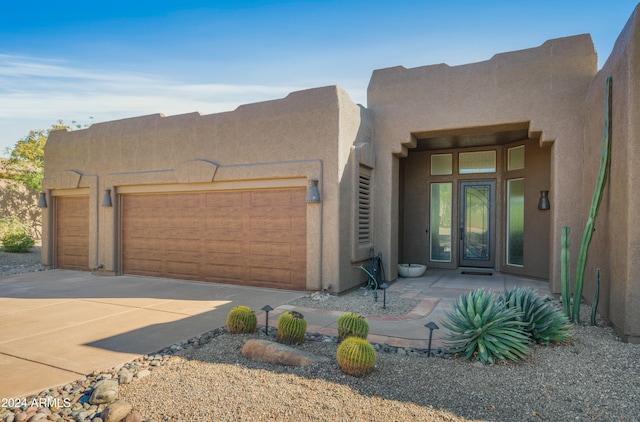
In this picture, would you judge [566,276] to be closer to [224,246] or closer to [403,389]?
[403,389]

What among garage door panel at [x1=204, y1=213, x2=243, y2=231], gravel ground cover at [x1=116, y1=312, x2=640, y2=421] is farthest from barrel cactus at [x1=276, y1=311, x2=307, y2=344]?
garage door panel at [x1=204, y1=213, x2=243, y2=231]

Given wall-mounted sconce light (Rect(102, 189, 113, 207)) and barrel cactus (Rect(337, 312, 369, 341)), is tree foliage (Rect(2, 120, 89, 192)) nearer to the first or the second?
wall-mounted sconce light (Rect(102, 189, 113, 207))

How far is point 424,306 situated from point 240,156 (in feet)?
16.1

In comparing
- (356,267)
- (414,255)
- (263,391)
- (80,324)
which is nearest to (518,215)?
(414,255)

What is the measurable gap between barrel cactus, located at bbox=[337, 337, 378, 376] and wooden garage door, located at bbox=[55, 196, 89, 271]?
9940 mm

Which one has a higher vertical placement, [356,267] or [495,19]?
[495,19]

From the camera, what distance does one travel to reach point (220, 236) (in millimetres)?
9289

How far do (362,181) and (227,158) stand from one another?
3029mm

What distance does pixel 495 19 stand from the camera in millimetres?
8008

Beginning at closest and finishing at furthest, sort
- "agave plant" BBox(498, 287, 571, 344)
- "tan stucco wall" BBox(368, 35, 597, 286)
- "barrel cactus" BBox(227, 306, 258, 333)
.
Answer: "agave plant" BBox(498, 287, 571, 344), "barrel cactus" BBox(227, 306, 258, 333), "tan stucco wall" BBox(368, 35, 597, 286)

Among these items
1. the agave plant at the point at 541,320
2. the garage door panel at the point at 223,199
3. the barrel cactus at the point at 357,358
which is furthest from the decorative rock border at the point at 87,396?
the garage door panel at the point at 223,199

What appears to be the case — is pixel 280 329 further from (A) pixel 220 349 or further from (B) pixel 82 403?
(B) pixel 82 403

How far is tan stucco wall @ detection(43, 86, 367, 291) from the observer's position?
7.91 metres

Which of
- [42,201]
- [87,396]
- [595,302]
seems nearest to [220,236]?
[87,396]
